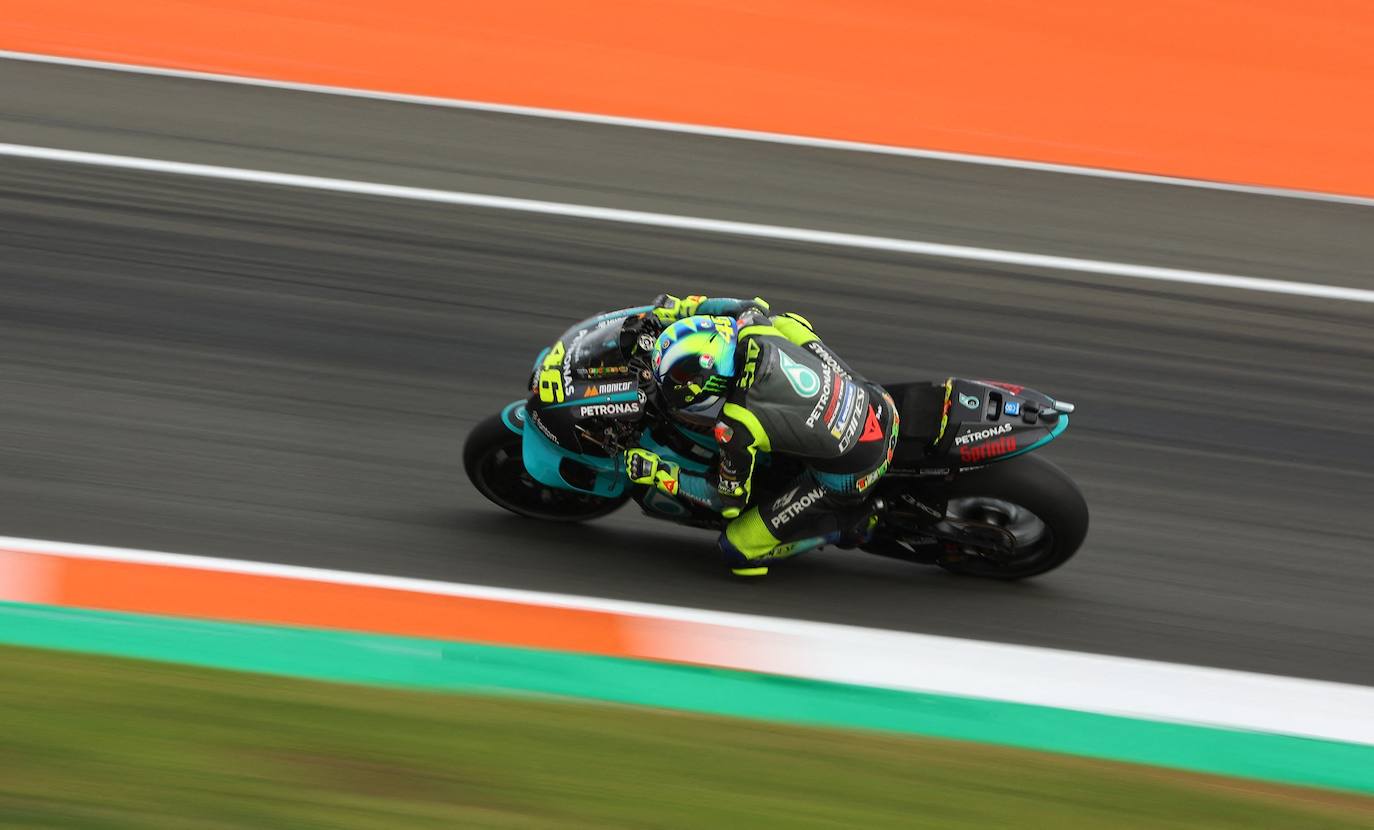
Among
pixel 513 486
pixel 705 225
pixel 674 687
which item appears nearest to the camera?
pixel 674 687

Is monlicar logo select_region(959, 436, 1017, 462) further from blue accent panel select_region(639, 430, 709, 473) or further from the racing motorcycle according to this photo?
blue accent panel select_region(639, 430, 709, 473)

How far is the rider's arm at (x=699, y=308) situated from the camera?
708cm

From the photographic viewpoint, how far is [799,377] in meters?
6.77

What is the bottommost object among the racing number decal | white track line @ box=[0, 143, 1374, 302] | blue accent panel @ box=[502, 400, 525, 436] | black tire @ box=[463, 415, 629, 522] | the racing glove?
black tire @ box=[463, 415, 629, 522]

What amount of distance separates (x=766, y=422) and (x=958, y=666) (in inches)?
56.8

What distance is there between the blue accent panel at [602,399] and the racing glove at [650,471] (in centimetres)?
26

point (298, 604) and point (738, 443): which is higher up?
point (738, 443)

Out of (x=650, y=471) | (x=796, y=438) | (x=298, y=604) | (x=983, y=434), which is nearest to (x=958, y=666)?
(x=983, y=434)

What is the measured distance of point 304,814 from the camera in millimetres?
4949

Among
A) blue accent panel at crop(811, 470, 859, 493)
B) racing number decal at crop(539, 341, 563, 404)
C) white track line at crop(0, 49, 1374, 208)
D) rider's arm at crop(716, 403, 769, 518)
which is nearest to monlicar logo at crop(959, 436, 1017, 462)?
blue accent panel at crop(811, 470, 859, 493)

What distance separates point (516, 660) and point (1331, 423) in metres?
5.66

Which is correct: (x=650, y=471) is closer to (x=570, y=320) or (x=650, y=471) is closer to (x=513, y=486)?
(x=513, y=486)

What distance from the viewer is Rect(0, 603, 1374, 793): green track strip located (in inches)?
241

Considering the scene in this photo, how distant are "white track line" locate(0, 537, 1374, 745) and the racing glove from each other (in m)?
0.64
